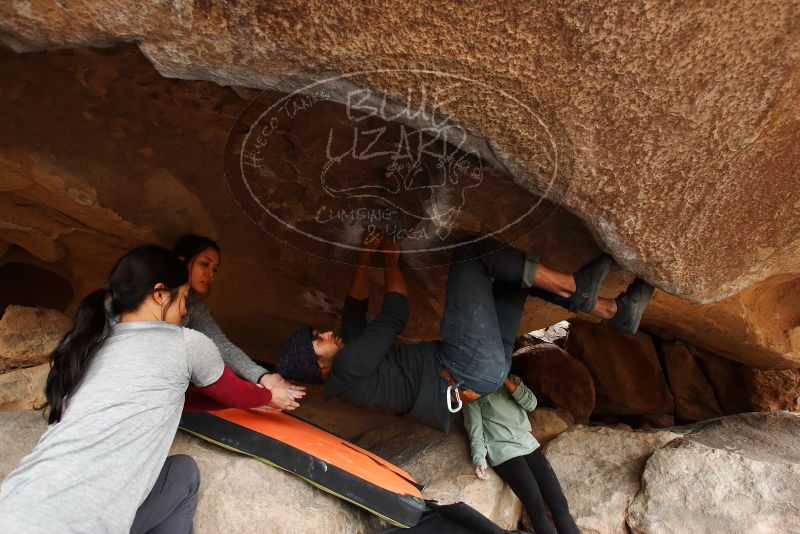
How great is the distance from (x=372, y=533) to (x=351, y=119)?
54.0 inches

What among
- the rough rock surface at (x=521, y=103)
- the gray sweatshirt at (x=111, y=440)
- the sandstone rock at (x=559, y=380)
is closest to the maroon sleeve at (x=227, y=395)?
the gray sweatshirt at (x=111, y=440)

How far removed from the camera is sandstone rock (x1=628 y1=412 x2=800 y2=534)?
7.12ft

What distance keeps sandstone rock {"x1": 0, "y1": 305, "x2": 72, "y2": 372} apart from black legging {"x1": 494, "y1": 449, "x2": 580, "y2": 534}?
213cm

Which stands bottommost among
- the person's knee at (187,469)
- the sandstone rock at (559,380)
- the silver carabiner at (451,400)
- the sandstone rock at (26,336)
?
the sandstone rock at (26,336)

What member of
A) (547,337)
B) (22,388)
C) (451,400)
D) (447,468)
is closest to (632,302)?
(451,400)

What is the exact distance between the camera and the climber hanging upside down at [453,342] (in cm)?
195

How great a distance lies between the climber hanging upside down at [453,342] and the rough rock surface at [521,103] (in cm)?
21

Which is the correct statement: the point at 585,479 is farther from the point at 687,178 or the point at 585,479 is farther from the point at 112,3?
the point at 112,3

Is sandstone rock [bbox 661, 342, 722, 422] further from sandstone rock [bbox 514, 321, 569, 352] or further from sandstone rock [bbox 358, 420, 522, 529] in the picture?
sandstone rock [bbox 358, 420, 522, 529]

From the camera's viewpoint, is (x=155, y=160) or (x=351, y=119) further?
(x=155, y=160)

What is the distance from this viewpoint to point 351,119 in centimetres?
178

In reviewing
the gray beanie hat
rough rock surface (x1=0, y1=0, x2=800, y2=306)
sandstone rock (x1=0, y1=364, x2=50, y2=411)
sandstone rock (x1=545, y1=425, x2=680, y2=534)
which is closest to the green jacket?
sandstone rock (x1=545, y1=425, x2=680, y2=534)

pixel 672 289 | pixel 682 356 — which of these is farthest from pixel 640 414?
pixel 672 289

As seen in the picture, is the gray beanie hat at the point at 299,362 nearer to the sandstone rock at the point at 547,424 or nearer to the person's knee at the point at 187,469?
the person's knee at the point at 187,469
